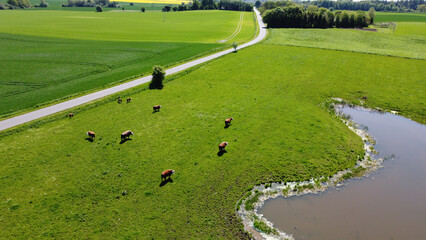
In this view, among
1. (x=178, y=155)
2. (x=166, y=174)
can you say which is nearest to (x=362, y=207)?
(x=166, y=174)

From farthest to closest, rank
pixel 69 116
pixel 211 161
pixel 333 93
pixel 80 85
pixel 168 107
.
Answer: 1. pixel 80 85
2. pixel 333 93
3. pixel 168 107
4. pixel 69 116
5. pixel 211 161

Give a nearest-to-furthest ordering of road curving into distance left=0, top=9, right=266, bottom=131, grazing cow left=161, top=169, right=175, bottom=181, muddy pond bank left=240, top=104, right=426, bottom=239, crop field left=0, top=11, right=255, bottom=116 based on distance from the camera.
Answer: muddy pond bank left=240, top=104, right=426, bottom=239 < grazing cow left=161, top=169, right=175, bottom=181 < road curving into distance left=0, top=9, right=266, bottom=131 < crop field left=0, top=11, right=255, bottom=116

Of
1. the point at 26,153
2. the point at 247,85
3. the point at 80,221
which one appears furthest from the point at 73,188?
the point at 247,85

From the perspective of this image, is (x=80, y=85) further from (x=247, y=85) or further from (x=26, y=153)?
(x=247, y=85)

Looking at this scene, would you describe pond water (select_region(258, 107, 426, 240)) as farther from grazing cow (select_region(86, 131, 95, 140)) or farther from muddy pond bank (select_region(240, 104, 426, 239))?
grazing cow (select_region(86, 131, 95, 140))

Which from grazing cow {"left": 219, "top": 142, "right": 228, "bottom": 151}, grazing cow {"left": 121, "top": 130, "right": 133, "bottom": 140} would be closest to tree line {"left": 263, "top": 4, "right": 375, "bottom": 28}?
grazing cow {"left": 219, "top": 142, "right": 228, "bottom": 151}

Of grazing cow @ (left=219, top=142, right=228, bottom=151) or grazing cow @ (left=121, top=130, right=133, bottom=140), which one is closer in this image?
Result: grazing cow @ (left=219, top=142, right=228, bottom=151)

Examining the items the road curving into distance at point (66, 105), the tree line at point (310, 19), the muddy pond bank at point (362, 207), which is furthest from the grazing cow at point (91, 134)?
the tree line at point (310, 19)
